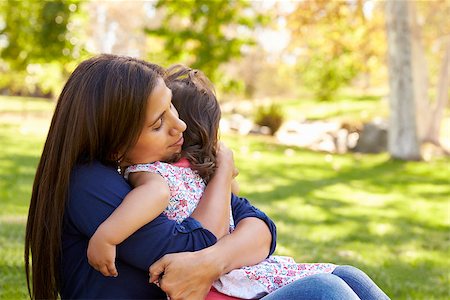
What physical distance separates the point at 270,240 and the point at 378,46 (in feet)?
54.0

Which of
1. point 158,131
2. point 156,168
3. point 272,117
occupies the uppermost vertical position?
point 158,131

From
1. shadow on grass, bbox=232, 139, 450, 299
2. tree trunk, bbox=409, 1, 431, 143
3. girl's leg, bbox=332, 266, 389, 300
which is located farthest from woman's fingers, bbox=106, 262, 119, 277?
tree trunk, bbox=409, 1, 431, 143

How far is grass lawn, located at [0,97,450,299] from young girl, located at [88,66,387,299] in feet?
5.60

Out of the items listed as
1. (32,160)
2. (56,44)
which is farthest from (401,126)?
(56,44)

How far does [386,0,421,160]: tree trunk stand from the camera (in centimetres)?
1173

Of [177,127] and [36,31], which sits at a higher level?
[177,127]

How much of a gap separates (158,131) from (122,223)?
1.09 ft

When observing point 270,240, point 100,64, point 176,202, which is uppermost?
point 100,64

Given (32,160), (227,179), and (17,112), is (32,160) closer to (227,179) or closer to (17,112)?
(227,179)

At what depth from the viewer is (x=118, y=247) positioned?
1946 mm

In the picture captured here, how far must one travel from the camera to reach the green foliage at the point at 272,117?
1741cm

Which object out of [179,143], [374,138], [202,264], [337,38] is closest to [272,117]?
[337,38]

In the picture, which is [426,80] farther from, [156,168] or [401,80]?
[156,168]

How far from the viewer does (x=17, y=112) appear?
20.0 meters
